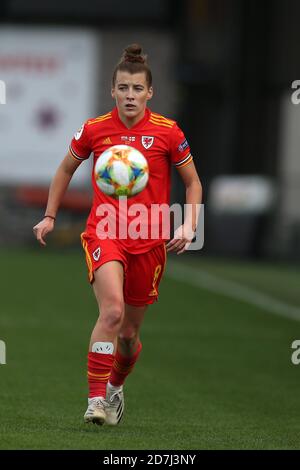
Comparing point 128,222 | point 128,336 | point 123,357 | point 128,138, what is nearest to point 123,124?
point 128,138

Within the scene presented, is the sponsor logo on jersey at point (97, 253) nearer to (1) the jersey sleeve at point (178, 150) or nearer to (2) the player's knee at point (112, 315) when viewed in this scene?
(2) the player's knee at point (112, 315)

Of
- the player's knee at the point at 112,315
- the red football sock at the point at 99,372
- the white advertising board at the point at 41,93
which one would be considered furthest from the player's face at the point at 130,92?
the white advertising board at the point at 41,93

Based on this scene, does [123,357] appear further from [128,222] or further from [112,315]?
[128,222]

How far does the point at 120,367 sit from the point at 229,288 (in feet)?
36.4

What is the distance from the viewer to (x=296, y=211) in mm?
29312

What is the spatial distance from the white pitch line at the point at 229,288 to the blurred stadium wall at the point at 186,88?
439 centimetres

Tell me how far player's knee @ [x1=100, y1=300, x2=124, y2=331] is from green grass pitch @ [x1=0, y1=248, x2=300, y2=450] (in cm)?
61

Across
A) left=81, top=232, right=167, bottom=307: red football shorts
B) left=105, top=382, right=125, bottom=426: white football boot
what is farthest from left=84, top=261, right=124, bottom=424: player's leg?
left=105, top=382, right=125, bottom=426: white football boot

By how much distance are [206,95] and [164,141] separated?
2178cm

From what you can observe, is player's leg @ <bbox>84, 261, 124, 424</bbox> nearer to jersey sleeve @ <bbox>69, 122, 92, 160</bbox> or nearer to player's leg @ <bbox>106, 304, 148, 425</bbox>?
player's leg @ <bbox>106, 304, 148, 425</bbox>

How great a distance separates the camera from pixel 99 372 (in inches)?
349

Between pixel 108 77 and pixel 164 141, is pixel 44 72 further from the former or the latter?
pixel 164 141

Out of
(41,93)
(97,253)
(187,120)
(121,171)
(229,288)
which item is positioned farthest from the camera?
(187,120)

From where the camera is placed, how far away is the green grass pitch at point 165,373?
870cm
